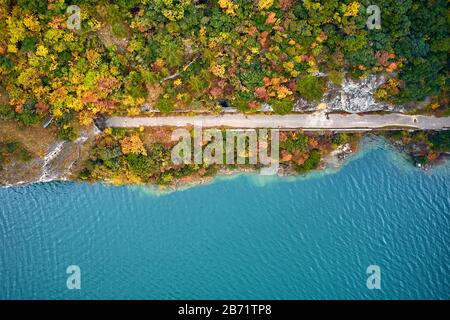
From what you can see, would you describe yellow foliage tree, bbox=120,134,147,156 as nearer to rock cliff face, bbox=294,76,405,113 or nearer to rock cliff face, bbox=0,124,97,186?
rock cliff face, bbox=0,124,97,186

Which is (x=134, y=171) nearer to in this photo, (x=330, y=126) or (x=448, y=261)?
(x=330, y=126)

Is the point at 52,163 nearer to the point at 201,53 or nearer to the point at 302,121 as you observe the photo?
the point at 201,53

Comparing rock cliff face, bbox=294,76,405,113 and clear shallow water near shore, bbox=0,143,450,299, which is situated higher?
rock cliff face, bbox=294,76,405,113

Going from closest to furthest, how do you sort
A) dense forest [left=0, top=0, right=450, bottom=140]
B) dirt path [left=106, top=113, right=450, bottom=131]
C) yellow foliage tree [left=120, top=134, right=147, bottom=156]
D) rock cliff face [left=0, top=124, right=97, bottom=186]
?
dense forest [left=0, top=0, right=450, bottom=140], rock cliff face [left=0, top=124, right=97, bottom=186], yellow foliage tree [left=120, top=134, right=147, bottom=156], dirt path [left=106, top=113, right=450, bottom=131]

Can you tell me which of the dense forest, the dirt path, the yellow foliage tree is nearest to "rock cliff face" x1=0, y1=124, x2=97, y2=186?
the dense forest

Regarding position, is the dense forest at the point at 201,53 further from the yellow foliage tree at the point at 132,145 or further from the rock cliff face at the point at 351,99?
the yellow foliage tree at the point at 132,145

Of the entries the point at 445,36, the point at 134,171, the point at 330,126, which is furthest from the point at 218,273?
the point at 445,36

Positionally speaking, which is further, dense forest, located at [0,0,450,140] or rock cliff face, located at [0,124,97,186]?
rock cliff face, located at [0,124,97,186]
